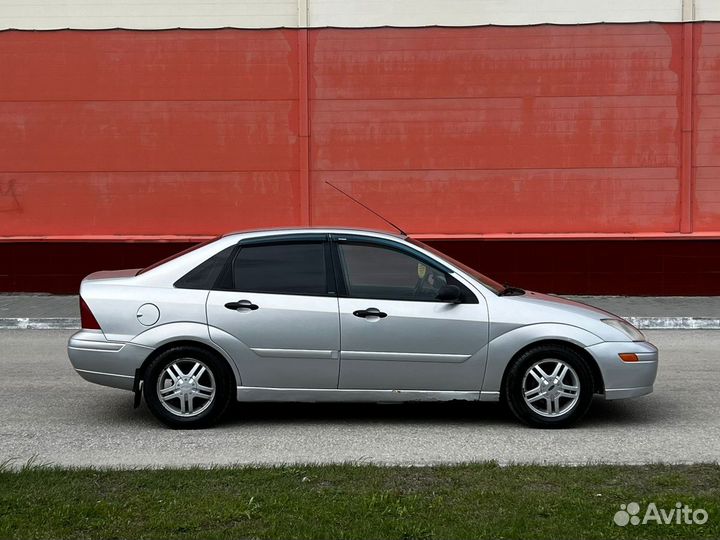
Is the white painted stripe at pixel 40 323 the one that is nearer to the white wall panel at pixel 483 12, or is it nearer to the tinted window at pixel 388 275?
the white wall panel at pixel 483 12

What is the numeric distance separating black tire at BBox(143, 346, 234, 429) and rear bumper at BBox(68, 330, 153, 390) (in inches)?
4.8

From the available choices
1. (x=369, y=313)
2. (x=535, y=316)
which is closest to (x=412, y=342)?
(x=369, y=313)

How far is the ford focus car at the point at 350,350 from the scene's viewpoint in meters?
6.82

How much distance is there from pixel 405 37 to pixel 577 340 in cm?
1009

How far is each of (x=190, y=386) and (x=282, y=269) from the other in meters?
1.12

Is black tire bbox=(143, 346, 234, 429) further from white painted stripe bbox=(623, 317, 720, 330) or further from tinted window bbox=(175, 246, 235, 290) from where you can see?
white painted stripe bbox=(623, 317, 720, 330)

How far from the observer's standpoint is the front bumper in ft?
22.5

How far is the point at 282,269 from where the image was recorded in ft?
23.2

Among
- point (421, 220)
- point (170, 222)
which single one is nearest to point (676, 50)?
point (421, 220)

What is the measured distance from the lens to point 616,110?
15734 millimetres

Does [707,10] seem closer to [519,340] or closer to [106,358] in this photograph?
[519,340]

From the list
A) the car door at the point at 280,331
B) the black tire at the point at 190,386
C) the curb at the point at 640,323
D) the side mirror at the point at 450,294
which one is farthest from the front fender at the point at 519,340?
the curb at the point at 640,323

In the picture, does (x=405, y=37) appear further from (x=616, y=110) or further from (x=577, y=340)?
(x=577, y=340)

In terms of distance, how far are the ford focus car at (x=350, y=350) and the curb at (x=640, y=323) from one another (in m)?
6.14
